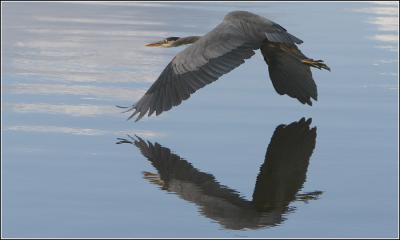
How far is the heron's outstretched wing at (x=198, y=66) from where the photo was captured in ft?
29.7

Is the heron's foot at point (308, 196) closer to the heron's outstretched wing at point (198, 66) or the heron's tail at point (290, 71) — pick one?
the heron's outstretched wing at point (198, 66)

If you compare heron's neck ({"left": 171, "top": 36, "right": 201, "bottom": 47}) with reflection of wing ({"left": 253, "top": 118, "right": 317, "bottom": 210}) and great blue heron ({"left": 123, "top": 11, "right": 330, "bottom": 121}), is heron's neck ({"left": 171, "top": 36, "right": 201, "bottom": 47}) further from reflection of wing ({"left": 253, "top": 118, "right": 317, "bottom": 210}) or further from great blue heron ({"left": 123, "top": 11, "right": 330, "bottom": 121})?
reflection of wing ({"left": 253, "top": 118, "right": 317, "bottom": 210})

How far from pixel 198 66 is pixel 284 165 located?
136 centimetres

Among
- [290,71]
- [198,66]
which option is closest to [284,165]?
[198,66]

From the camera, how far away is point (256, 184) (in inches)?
Result: 298

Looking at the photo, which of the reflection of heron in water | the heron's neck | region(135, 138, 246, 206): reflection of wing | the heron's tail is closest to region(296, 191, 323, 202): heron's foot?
the reflection of heron in water

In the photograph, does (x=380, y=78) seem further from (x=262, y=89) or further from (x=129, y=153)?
(x=129, y=153)

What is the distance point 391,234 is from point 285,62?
13.4 feet

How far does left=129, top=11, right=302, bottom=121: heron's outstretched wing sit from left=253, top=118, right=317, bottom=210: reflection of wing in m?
0.74

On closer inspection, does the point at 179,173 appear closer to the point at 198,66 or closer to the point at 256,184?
the point at 256,184

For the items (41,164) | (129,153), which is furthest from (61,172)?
(129,153)

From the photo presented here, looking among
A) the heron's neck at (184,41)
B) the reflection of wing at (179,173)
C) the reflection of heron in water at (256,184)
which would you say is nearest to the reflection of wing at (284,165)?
the reflection of heron in water at (256,184)

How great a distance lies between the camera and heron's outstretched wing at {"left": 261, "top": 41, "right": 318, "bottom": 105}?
33.8ft

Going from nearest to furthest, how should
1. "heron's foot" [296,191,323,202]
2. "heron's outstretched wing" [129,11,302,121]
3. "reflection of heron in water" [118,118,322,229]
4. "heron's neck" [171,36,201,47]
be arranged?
"reflection of heron in water" [118,118,322,229], "heron's foot" [296,191,323,202], "heron's outstretched wing" [129,11,302,121], "heron's neck" [171,36,201,47]
